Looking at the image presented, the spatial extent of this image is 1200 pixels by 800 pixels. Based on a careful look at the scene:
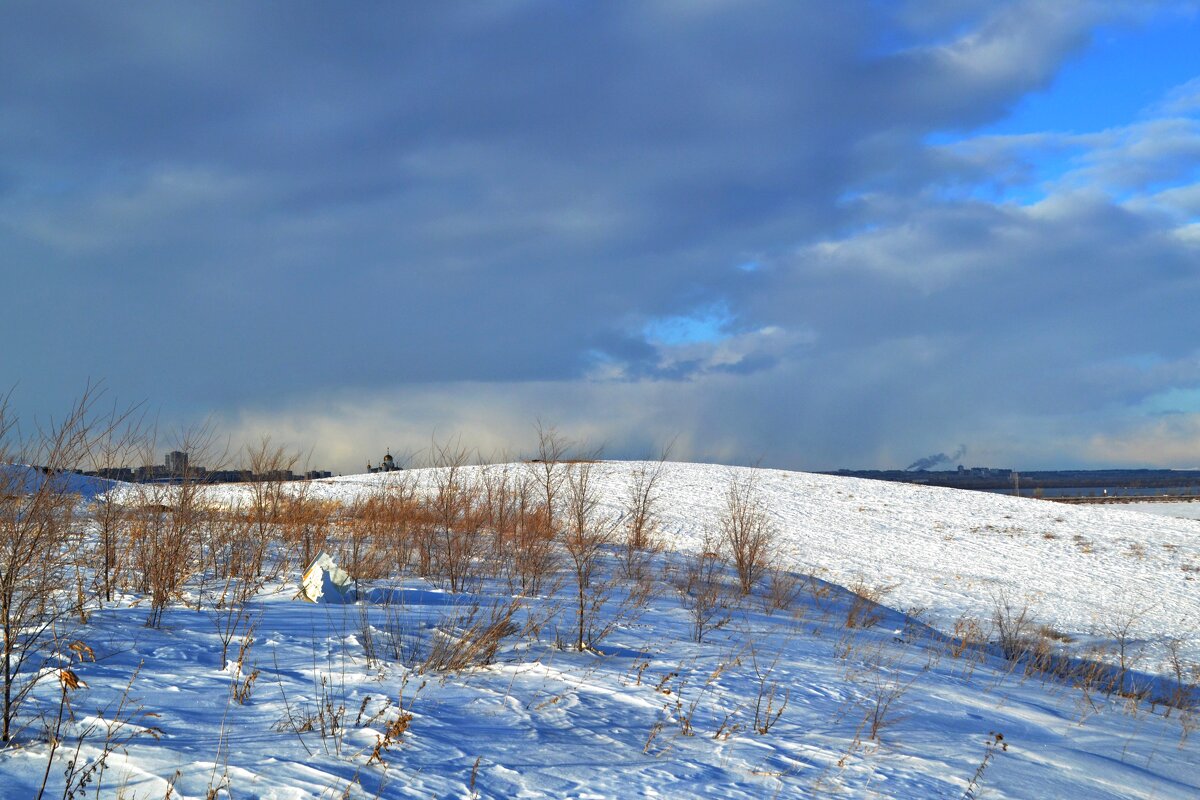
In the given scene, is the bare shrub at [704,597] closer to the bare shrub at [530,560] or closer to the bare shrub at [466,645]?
the bare shrub at [530,560]

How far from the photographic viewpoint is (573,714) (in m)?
4.98

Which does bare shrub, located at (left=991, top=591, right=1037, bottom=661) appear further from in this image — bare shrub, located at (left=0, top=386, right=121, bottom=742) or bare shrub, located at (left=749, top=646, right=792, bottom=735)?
bare shrub, located at (left=0, top=386, right=121, bottom=742)

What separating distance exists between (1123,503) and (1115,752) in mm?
46556

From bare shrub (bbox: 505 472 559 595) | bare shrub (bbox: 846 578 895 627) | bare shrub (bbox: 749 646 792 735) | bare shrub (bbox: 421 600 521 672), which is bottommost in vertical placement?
bare shrub (bbox: 846 578 895 627)

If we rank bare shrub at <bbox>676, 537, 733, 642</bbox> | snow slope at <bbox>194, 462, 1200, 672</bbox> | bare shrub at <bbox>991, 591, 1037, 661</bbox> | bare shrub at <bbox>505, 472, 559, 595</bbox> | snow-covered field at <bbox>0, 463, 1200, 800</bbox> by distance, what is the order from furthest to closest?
snow slope at <bbox>194, 462, 1200, 672</bbox>
bare shrub at <bbox>991, 591, 1037, 661</bbox>
bare shrub at <bbox>505, 472, 559, 595</bbox>
bare shrub at <bbox>676, 537, 733, 642</bbox>
snow-covered field at <bbox>0, 463, 1200, 800</bbox>

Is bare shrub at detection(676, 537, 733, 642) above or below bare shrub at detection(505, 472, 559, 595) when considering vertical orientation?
below

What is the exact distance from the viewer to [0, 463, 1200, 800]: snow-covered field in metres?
3.86

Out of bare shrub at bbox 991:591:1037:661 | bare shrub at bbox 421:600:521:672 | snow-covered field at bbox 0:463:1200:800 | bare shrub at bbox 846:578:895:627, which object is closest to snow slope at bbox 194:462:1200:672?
bare shrub at bbox 991:591:1037:661

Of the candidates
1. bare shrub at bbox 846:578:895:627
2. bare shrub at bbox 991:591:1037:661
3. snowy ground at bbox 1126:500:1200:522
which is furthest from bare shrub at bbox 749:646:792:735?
snowy ground at bbox 1126:500:1200:522

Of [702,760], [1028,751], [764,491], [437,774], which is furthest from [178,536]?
[764,491]

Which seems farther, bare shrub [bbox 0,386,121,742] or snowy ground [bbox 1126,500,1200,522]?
snowy ground [bbox 1126,500,1200,522]

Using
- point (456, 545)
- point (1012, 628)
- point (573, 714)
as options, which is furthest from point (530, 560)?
point (1012, 628)

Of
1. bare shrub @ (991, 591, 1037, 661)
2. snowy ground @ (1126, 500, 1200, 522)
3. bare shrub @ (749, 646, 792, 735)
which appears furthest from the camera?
snowy ground @ (1126, 500, 1200, 522)

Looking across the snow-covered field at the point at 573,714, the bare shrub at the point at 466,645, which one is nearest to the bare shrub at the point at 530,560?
the snow-covered field at the point at 573,714
